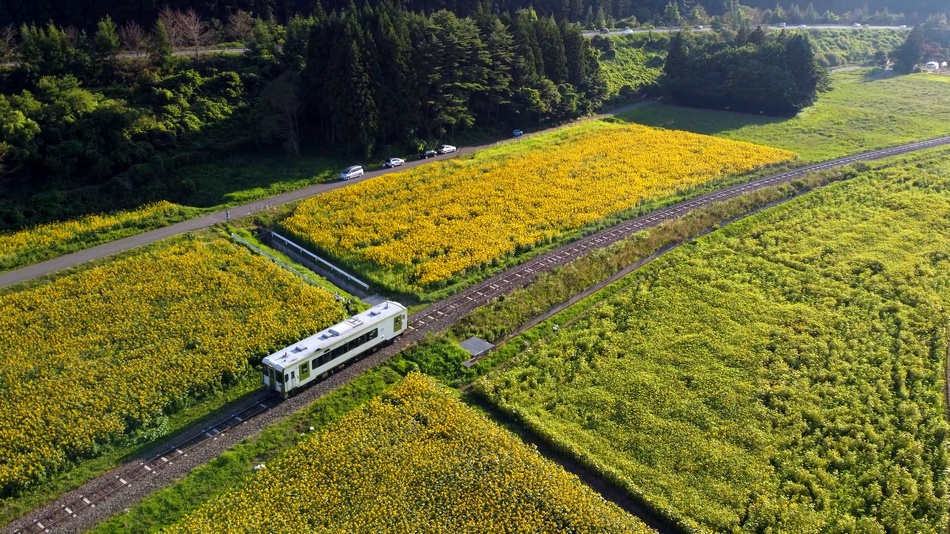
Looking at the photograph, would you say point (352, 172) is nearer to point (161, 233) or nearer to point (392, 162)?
point (392, 162)

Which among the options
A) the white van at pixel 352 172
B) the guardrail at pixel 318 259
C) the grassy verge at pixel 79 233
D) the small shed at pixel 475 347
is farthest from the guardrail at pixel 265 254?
the white van at pixel 352 172

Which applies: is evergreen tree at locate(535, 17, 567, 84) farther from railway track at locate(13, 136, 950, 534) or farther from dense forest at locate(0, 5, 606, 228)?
railway track at locate(13, 136, 950, 534)

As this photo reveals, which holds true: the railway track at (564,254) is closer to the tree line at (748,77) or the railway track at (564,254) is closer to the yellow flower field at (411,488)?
the yellow flower field at (411,488)

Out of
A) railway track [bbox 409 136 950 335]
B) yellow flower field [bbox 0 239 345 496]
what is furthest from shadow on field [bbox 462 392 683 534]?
yellow flower field [bbox 0 239 345 496]

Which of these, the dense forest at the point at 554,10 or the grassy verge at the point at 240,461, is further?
the dense forest at the point at 554,10

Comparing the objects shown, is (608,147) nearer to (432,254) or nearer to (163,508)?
(432,254)

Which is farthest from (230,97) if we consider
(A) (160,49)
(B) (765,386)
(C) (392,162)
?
(B) (765,386)

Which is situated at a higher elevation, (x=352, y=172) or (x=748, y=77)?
(x=748, y=77)

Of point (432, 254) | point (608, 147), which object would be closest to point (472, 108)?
point (608, 147)
